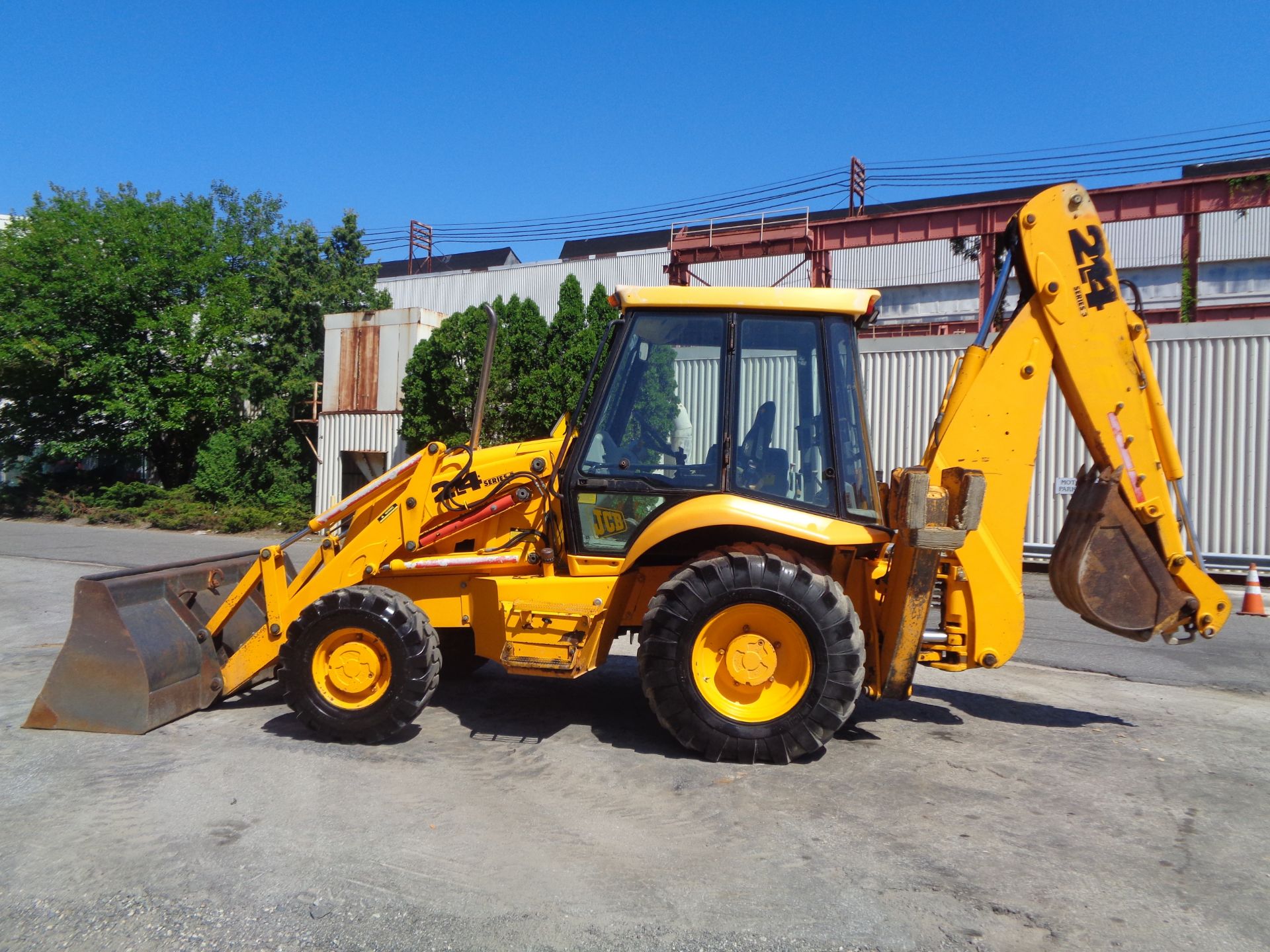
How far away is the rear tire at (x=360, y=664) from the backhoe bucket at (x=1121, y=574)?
3.75 m

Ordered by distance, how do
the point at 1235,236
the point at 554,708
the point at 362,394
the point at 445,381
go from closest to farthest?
1. the point at 554,708
2. the point at 445,381
3. the point at 362,394
4. the point at 1235,236

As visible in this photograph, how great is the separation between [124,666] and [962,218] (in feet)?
53.2

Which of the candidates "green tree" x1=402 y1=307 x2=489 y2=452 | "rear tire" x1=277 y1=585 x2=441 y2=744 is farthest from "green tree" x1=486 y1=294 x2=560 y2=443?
"rear tire" x1=277 y1=585 x2=441 y2=744

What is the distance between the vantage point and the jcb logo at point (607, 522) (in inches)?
207

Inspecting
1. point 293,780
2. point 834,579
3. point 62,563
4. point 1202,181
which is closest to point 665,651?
point 834,579

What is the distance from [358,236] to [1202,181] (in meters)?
21.5

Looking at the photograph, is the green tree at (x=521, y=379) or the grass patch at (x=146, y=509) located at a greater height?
the green tree at (x=521, y=379)

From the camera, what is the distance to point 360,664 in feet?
17.1

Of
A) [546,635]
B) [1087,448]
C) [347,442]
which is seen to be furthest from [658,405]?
[347,442]

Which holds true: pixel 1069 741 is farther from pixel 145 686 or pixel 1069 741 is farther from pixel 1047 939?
pixel 145 686

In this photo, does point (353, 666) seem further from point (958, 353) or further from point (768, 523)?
point (958, 353)

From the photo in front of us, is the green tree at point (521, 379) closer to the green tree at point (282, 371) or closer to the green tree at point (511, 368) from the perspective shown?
the green tree at point (511, 368)

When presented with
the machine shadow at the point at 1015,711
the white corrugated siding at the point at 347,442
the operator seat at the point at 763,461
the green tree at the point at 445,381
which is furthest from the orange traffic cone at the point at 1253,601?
the white corrugated siding at the point at 347,442

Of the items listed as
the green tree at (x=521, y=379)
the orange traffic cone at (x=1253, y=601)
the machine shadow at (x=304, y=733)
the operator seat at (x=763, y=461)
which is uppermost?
the green tree at (x=521, y=379)
